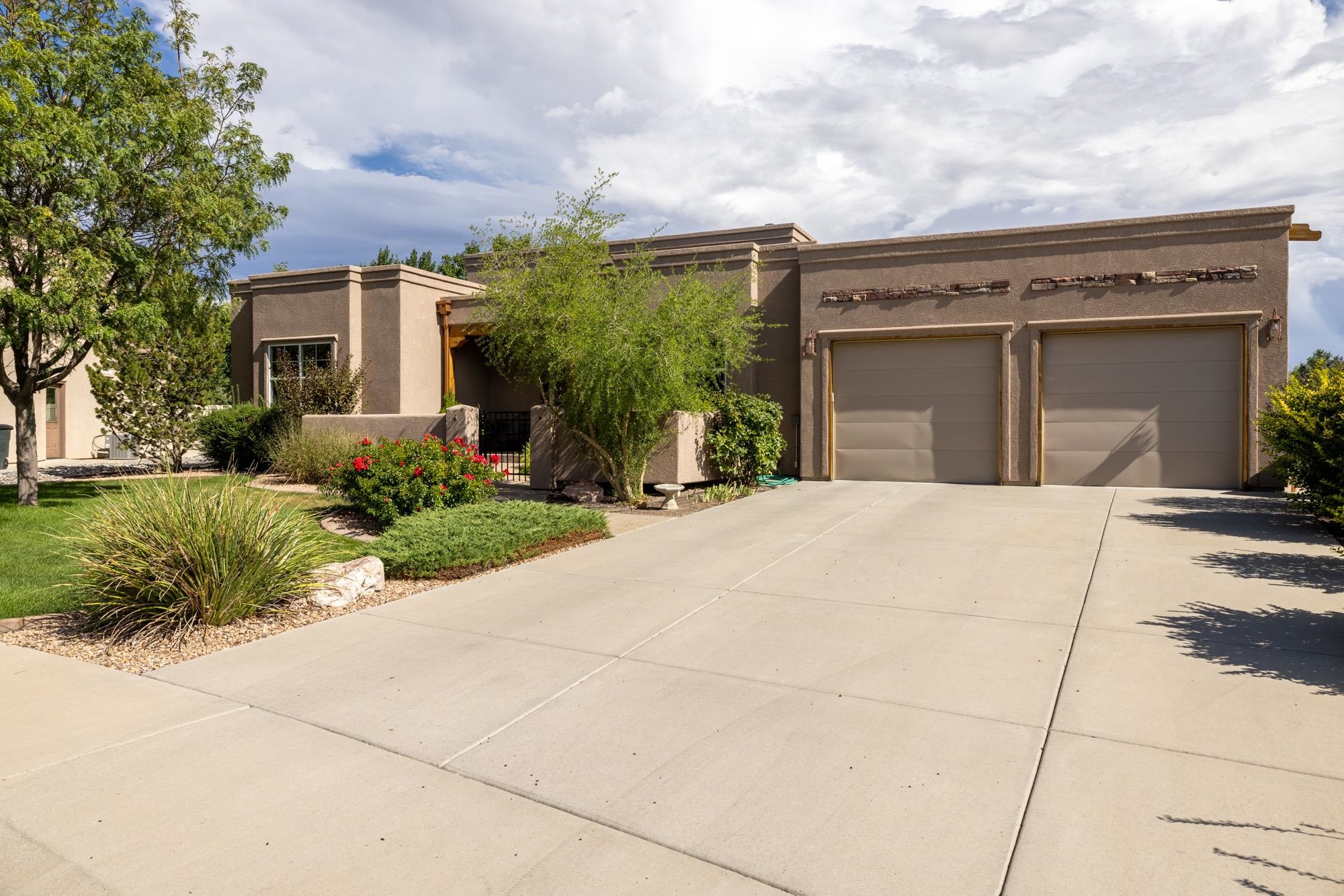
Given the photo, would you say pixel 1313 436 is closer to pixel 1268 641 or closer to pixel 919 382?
pixel 1268 641

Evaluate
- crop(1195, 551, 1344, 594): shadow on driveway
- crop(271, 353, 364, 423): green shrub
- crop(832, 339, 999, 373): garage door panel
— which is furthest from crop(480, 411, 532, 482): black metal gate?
crop(1195, 551, 1344, 594): shadow on driveway

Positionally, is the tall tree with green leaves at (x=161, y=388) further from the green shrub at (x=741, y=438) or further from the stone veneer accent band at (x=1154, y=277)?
the stone veneer accent band at (x=1154, y=277)

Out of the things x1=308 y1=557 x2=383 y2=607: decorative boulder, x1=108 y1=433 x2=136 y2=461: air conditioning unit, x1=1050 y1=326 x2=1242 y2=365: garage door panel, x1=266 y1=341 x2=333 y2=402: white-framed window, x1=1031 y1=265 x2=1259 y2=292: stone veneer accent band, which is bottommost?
x1=308 y1=557 x2=383 y2=607: decorative boulder

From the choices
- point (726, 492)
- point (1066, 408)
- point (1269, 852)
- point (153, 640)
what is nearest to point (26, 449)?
point (153, 640)

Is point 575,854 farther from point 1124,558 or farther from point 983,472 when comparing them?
point 983,472

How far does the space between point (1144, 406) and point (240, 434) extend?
17.0m

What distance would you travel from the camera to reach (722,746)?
165 inches

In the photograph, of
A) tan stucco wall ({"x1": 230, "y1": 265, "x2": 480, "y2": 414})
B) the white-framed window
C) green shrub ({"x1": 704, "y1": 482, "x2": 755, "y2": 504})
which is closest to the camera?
green shrub ({"x1": 704, "y1": 482, "x2": 755, "y2": 504})

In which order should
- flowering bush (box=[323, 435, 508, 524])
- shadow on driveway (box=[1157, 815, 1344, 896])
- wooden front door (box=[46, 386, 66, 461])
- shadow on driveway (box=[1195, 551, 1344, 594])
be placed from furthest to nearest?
wooden front door (box=[46, 386, 66, 461]), flowering bush (box=[323, 435, 508, 524]), shadow on driveway (box=[1195, 551, 1344, 594]), shadow on driveway (box=[1157, 815, 1344, 896])

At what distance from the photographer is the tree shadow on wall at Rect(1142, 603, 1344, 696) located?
503cm

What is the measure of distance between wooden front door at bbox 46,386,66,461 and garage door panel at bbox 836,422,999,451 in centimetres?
1911

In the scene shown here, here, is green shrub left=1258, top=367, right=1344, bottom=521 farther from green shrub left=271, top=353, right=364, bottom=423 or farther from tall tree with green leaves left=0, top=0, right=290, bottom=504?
green shrub left=271, top=353, right=364, bottom=423

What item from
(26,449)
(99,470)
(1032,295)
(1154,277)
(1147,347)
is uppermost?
(1154,277)

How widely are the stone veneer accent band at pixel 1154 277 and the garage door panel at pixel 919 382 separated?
162 centimetres
